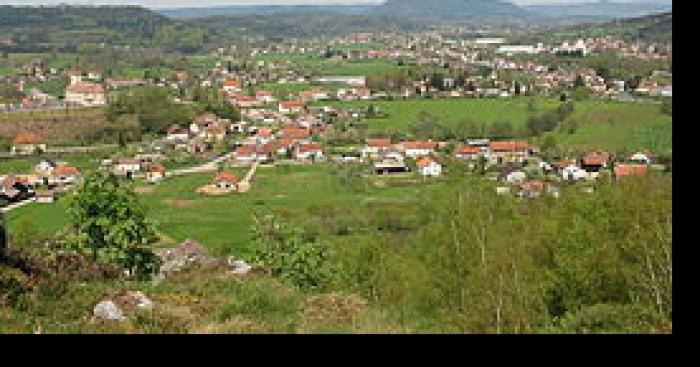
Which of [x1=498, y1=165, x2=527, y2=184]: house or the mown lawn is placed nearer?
[x1=498, y1=165, x2=527, y2=184]: house

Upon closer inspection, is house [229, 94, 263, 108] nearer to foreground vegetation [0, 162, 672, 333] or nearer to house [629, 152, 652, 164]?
house [629, 152, 652, 164]

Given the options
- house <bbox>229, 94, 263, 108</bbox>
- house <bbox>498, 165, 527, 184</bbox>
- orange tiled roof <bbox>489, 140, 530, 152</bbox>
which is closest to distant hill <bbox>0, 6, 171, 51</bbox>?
house <bbox>229, 94, 263, 108</bbox>

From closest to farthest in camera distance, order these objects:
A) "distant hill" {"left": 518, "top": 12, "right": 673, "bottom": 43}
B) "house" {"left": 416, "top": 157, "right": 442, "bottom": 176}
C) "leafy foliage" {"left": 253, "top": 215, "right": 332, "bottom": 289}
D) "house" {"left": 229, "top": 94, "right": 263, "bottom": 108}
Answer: "leafy foliage" {"left": 253, "top": 215, "right": 332, "bottom": 289}, "house" {"left": 416, "top": 157, "right": 442, "bottom": 176}, "house" {"left": 229, "top": 94, "right": 263, "bottom": 108}, "distant hill" {"left": 518, "top": 12, "right": 673, "bottom": 43}

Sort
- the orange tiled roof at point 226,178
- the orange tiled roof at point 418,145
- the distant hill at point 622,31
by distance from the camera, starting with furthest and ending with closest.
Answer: the distant hill at point 622,31 < the orange tiled roof at point 418,145 < the orange tiled roof at point 226,178

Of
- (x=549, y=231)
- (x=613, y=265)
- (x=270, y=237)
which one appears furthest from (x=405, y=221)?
(x=613, y=265)

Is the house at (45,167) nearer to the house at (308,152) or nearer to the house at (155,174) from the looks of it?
the house at (155,174)

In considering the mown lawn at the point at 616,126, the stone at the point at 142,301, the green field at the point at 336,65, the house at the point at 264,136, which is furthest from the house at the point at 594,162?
the green field at the point at 336,65

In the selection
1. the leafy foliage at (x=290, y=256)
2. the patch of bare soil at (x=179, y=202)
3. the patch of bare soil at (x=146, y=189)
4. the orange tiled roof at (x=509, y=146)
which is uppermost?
the leafy foliage at (x=290, y=256)
